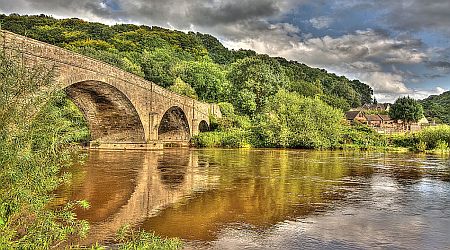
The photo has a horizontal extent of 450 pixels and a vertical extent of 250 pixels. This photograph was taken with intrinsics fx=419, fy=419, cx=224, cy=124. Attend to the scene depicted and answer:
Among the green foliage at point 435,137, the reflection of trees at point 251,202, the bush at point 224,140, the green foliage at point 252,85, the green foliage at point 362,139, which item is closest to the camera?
the reflection of trees at point 251,202

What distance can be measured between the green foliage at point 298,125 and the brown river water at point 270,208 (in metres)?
25.7

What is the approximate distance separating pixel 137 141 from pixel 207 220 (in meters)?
26.8

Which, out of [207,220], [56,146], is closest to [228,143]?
[207,220]

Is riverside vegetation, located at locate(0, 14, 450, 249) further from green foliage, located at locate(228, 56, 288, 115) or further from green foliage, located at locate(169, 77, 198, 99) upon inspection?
green foliage, located at locate(228, 56, 288, 115)

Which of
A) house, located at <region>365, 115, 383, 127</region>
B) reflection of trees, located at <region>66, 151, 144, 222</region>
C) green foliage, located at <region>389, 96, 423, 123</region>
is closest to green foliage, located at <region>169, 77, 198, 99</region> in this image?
reflection of trees, located at <region>66, 151, 144, 222</region>

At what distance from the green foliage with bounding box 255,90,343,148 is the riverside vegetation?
0.11 metres

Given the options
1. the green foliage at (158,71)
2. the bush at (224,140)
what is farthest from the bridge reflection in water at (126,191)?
the green foliage at (158,71)

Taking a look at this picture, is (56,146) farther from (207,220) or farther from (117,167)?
(117,167)

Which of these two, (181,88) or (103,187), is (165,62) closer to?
(181,88)

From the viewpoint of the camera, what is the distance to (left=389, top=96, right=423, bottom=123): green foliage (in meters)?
90.4

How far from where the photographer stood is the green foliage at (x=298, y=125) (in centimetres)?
4550

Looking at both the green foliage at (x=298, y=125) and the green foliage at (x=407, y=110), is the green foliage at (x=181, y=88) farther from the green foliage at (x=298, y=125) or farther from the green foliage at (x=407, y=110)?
the green foliage at (x=407, y=110)

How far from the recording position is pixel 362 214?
36.0ft

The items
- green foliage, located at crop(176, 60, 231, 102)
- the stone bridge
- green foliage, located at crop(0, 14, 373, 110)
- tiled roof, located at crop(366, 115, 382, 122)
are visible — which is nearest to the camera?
the stone bridge
